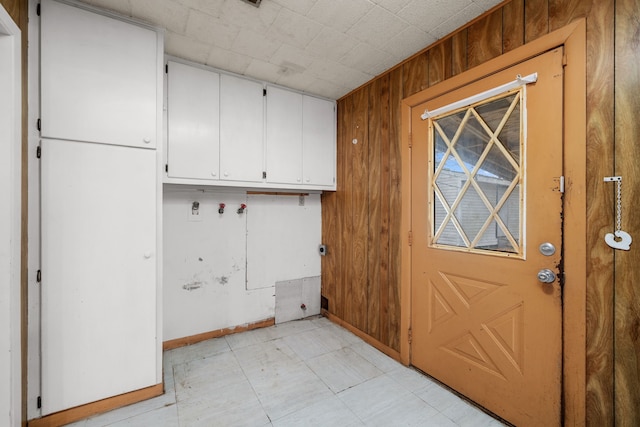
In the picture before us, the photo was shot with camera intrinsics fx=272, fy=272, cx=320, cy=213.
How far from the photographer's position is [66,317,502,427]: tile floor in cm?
170

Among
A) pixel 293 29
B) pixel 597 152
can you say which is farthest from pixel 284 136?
pixel 597 152

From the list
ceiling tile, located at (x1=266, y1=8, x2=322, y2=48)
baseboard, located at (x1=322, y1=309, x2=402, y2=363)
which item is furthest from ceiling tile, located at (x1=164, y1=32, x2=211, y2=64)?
baseboard, located at (x1=322, y1=309, x2=402, y2=363)

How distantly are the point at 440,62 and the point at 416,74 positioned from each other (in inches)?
8.3

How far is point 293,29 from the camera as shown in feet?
6.34

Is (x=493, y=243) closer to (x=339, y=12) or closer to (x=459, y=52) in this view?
(x=459, y=52)

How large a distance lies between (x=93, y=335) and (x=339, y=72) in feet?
9.05

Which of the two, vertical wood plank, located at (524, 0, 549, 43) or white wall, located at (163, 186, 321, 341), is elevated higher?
vertical wood plank, located at (524, 0, 549, 43)

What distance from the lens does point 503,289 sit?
66.4 inches

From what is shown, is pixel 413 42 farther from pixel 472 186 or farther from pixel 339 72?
pixel 472 186

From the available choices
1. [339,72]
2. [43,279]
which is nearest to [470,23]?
[339,72]

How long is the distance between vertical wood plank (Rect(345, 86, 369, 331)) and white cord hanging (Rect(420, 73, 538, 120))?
78 centimetres

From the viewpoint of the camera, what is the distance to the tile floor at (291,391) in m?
1.70

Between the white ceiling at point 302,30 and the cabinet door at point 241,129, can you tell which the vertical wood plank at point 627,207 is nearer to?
the white ceiling at point 302,30

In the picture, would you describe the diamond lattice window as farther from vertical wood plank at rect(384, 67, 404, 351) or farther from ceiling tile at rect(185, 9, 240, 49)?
ceiling tile at rect(185, 9, 240, 49)
